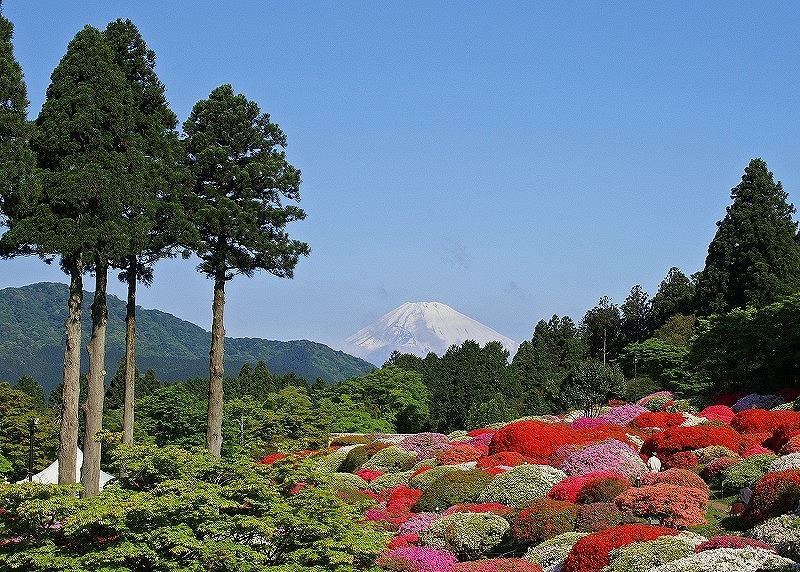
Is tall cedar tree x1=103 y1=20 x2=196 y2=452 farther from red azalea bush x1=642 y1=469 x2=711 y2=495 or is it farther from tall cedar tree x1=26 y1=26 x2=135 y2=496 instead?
red azalea bush x1=642 y1=469 x2=711 y2=495

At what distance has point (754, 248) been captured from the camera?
168 feet

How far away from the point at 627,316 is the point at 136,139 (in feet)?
258

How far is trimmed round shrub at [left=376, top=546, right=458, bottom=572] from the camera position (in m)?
14.8

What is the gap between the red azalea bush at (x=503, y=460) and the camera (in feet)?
73.7

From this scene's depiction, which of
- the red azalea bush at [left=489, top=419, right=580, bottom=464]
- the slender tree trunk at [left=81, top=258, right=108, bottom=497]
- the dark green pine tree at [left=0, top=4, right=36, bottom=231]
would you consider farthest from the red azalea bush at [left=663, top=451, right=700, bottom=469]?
the dark green pine tree at [left=0, top=4, right=36, bottom=231]

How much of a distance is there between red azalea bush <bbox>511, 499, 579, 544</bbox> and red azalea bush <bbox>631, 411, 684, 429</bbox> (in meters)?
13.4

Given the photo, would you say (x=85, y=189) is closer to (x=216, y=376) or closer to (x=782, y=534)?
(x=216, y=376)

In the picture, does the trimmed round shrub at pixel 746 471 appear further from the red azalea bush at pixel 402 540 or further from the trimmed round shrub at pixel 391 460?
the trimmed round shrub at pixel 391 460

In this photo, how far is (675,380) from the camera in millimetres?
54906

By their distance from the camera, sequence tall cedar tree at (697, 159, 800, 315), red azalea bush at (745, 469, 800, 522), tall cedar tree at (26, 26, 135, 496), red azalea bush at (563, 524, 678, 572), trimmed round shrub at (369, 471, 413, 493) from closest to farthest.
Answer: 1. red azalea bush at (563, 524, 678, 572)
2. red azalea bush at (745, 469, 800, 522)
3. tall cedar tree at (26, 26, 135, 496)
4. trimmed round shrub at (369, 471, 413, 493)
5. tall cedar tree at (697, 159, 800, 315)

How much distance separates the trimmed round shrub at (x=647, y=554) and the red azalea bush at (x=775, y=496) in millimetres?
2489

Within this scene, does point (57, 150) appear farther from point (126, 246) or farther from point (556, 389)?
point (556, 389)

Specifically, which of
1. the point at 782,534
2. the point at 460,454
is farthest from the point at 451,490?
the point at 782,534

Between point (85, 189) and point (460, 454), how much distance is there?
1268 centimetres
